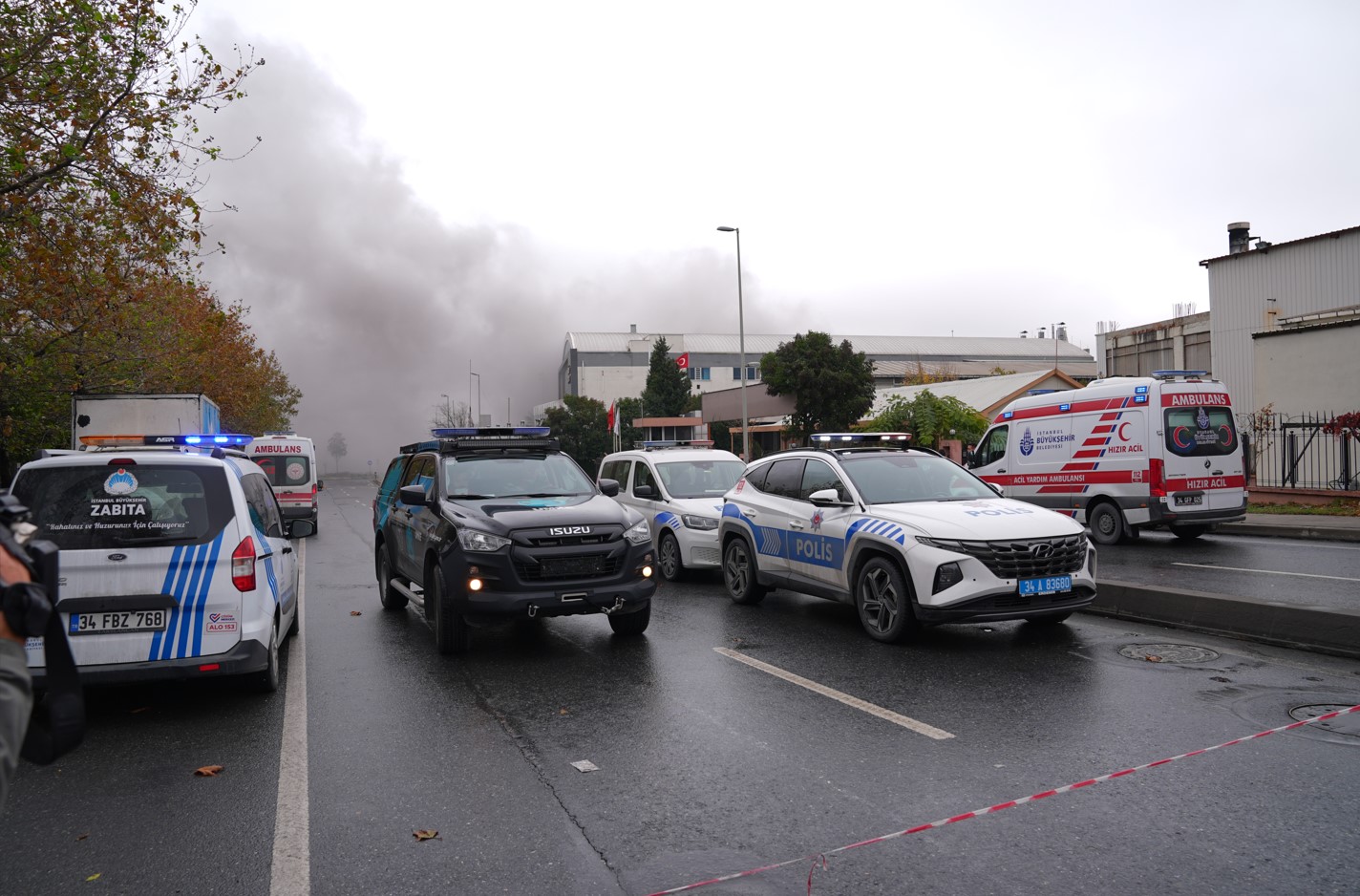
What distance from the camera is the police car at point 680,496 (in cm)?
1229

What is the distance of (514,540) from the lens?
7566 mm

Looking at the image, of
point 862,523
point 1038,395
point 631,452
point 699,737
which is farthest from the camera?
point 1038,395

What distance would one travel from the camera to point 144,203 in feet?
41.7

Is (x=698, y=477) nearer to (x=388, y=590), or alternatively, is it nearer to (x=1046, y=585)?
(x=388, y=590)

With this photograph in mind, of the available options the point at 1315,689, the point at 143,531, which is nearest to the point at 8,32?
the point at 143,531

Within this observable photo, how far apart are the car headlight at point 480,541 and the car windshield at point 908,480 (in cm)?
325

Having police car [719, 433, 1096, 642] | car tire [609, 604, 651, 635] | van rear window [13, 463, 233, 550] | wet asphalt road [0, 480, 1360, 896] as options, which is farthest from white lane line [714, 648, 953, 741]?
van rear window [13, 463, 233, 550]

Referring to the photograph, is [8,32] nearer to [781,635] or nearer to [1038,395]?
[781,635]

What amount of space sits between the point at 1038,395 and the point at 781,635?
10.4 meters

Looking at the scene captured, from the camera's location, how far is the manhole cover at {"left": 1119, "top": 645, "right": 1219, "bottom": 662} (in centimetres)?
717

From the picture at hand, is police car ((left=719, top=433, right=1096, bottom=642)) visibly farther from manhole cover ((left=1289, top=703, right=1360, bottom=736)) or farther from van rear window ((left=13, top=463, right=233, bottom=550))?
van rear window ((left=13, top=463, right=233, bottom=550))

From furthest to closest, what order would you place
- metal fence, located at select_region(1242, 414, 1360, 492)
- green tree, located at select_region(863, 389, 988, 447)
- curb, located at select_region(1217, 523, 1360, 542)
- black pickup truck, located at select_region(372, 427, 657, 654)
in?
1. green tree, located at select_region(863, 389, 988, 447)
2. metal fence, located at select_region(1242, 414, 1360, 492)
3. curb, located at select_region(1217, 523, 1360, 542)
4. black pickup truck, located at select_region(372, 427, 657, 654)

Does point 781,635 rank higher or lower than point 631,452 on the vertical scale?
lower

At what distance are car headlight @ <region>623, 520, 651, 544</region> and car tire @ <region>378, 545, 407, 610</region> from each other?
360 centimetres
